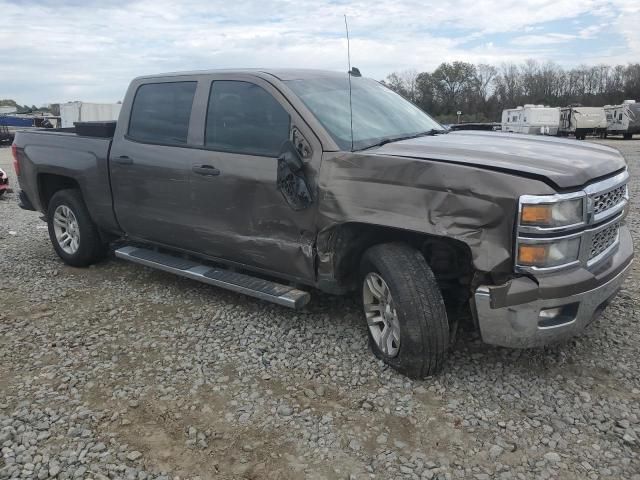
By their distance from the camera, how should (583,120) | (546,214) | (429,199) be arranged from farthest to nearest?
(583,120) < (429,199) < (546,214)

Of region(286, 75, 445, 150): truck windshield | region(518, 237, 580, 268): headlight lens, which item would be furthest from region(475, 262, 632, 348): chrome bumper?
region(286, 75, 445, 150): truck windshield

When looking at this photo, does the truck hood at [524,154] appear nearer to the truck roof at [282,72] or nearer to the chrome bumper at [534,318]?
the chrome bumper at [534,318]

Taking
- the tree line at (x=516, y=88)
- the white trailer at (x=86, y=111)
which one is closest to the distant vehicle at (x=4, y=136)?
the white trailer at (x=86, y=111)

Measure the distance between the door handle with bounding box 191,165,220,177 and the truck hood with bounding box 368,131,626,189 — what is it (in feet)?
4.30

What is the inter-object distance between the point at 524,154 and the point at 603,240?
27.1 inches

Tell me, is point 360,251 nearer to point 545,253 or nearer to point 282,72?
point 545,253

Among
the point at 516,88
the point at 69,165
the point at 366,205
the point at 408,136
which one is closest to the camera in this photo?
the point at 366,205

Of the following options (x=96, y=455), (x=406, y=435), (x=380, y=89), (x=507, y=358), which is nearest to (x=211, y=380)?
(x=96, y=455)

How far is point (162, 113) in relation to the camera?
473 centimetres

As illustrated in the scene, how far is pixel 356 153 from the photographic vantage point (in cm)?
345

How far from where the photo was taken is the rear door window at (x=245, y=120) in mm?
3916

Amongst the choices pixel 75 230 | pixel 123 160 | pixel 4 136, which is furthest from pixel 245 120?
pixel 4 136

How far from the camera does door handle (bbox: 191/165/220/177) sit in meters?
4.19

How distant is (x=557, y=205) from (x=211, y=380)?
7.52 feet
